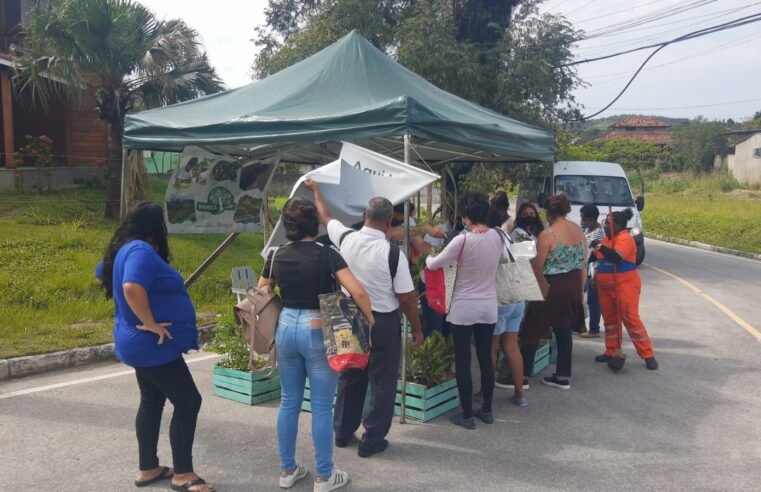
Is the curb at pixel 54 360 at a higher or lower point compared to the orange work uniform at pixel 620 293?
lower

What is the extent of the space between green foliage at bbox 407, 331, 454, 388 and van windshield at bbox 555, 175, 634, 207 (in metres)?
9.65

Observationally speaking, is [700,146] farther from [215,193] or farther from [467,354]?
[467,354]

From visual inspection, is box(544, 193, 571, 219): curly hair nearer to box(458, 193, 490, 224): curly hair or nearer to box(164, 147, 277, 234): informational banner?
box(458, 193, 490, 224): curly hair

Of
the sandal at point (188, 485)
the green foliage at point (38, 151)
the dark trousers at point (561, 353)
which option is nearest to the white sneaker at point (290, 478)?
the sandal at point (188, 485)

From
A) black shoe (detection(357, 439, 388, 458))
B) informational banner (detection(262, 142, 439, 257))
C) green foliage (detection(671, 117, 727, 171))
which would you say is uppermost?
green foliage (detection(671, 117, 727, 171))

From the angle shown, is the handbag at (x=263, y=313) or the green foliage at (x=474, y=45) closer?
the handbag at (x=263, y=313)

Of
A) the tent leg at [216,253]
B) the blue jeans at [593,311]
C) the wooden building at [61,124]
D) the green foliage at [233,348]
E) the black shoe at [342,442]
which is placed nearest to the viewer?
the black shoe at [342,442]

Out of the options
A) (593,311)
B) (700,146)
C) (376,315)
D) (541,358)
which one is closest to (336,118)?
(376,315)

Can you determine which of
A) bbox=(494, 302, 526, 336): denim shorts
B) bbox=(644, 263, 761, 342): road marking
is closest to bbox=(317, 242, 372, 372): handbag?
bbox=(494, 302, 526, 336): denim shorts

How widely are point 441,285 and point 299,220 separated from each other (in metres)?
1.57

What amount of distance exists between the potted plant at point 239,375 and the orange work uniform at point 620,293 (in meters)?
3.42

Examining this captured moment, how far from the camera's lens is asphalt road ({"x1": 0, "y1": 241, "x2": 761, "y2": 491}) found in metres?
4.22

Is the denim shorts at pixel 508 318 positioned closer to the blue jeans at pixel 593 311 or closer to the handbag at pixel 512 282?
the handbag at pixel 512 282

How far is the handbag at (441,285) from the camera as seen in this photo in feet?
16.1
